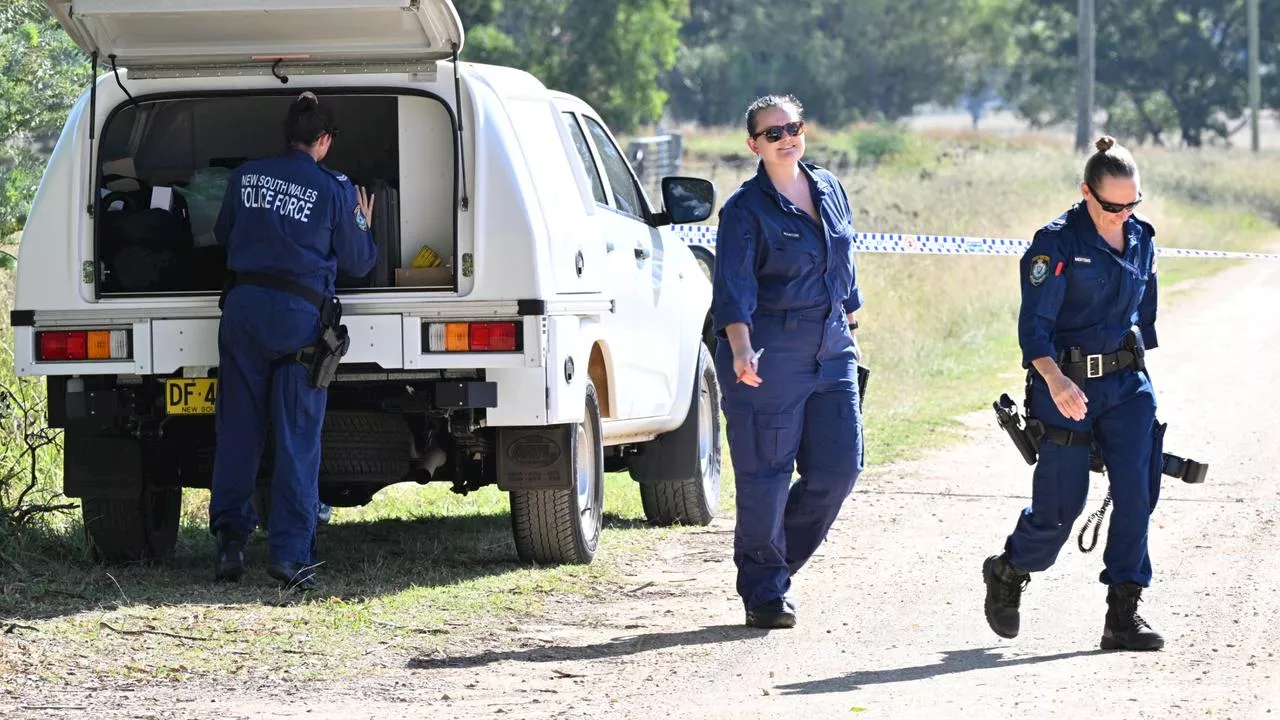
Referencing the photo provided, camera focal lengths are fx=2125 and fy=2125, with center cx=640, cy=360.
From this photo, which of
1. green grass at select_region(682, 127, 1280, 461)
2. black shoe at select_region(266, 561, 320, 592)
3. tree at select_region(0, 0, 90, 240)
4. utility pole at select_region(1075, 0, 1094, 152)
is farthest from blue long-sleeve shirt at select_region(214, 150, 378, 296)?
utility pole at select_region(1075, 0, 1094, 152)

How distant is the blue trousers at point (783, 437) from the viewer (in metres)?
6.95

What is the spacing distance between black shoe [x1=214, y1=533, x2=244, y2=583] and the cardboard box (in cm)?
114

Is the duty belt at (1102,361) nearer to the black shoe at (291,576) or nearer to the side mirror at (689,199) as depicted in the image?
the side mirror at (689,199)

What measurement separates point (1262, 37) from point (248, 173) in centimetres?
6044

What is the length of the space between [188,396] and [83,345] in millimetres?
419

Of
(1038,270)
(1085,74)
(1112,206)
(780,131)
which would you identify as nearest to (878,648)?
(1038,270)

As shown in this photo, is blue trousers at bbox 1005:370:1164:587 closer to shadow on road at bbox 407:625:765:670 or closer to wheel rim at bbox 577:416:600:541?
shadow on road at bbox 407:625:765:670

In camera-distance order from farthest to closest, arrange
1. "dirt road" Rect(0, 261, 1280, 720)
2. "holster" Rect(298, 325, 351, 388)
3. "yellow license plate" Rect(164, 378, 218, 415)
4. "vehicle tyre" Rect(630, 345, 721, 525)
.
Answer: "vehicle tyre" Rect(630, 345, 721, 525) < "yellow license plate" Rect(164, 378, 218, 415) < "holster" Rect(298, 325, 351, 388) < "dirt road" Rect(0, 261, 1280, 720)

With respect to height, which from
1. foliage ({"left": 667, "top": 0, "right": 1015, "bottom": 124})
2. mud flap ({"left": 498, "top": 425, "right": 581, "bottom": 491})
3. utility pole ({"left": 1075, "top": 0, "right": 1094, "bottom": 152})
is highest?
foliage ({"left": 667, "top": 0, "right": 1015, "bottom": 124})

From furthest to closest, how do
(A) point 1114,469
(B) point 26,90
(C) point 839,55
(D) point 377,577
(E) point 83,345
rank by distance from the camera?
1. (C) point 839,55
2. (B) point 26,90
3. (D) point 377,577
4. (E) point 83,345
5. (A) point 1114,469

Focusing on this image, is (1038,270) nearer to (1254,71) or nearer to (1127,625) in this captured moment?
(1127,625)

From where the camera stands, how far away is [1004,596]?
22.1 feet

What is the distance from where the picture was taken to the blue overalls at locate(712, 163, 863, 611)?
22.7 ft

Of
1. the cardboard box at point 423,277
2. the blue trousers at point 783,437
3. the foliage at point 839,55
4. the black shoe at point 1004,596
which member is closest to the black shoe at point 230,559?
the cardboard box at point 423,277
